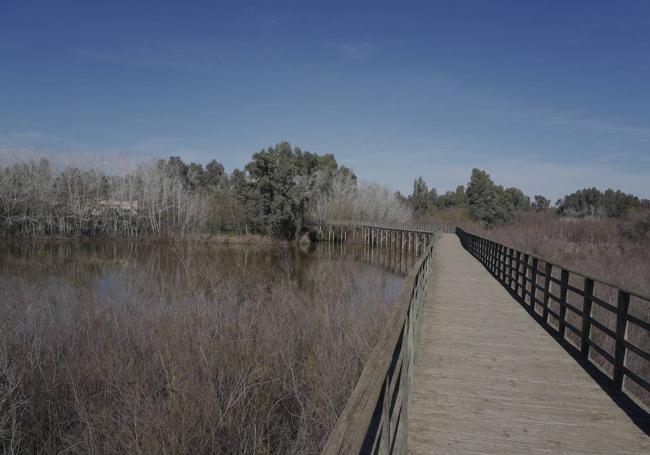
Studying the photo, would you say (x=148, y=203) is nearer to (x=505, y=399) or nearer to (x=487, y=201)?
(x=487, y=201)

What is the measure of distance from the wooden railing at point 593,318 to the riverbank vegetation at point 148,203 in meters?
30.2

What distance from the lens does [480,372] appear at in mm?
5090

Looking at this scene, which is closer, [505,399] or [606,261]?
[505,399]

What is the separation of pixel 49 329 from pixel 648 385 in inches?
382

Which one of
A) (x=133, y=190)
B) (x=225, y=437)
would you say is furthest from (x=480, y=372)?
(x=133, y=190)

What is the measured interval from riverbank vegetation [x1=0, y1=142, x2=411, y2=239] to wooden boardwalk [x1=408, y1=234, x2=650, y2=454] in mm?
42430

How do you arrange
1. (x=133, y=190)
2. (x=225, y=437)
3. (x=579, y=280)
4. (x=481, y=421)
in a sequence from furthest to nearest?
(x=133, y=190)
(x=579, y=280)
(x=225, y=437)
(x=481, y=421)

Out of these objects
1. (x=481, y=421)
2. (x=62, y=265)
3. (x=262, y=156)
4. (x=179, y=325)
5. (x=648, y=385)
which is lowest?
(x=62, y=265)

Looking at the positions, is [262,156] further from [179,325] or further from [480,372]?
[480,372]

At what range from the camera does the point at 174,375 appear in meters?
6.56

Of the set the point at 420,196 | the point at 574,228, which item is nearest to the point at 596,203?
the point at 420,196

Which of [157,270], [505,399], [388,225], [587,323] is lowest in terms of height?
[157,270]

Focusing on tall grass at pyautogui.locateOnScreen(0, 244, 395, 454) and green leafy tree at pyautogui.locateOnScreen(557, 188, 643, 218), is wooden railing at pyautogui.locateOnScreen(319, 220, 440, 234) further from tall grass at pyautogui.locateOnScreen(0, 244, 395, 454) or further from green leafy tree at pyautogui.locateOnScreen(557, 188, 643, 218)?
green leafy tree at pyautogui.locateOnScreen(557, 188, 643, 218)

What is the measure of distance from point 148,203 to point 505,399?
53536 mm
